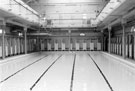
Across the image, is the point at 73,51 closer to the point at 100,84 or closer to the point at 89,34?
the point at 89,34

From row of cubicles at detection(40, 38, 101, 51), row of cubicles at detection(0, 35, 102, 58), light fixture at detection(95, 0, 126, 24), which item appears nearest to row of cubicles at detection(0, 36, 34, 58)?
row of cubicles at detection(0, 35, 102, 58)

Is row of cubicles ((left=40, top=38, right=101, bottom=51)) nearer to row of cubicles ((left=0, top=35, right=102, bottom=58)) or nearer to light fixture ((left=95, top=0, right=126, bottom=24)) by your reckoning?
row of cubicles ((left=0, top=35, right=102, bottom=58))

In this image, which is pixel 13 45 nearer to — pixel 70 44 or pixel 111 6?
pixel 70 44

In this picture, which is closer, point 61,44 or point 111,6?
point 111,6

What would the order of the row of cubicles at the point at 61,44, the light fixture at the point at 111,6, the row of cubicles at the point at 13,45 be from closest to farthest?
the light fixture at the point at 111,6, the row of cubicles at the point at 13,45, the row of cubicles at the point at 61,44

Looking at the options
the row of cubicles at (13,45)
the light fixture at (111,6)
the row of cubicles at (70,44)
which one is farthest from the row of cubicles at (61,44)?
the light fixture at (111,6)

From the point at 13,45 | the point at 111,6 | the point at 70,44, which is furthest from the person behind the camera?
the point at 70,44

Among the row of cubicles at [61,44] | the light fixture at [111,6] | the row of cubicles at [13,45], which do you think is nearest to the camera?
the light fixture at [111,6]

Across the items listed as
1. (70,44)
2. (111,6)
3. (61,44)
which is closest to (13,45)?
(61,44)

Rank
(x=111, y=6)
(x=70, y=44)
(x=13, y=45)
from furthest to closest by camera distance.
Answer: (x=70, y=44)
(x=13, y=45)
(x=111, y=6)

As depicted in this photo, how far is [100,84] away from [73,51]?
525 inches

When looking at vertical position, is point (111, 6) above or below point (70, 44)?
above

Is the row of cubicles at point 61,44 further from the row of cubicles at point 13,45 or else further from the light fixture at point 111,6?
the light fixture at point 111,6

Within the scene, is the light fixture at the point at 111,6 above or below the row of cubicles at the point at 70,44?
above
